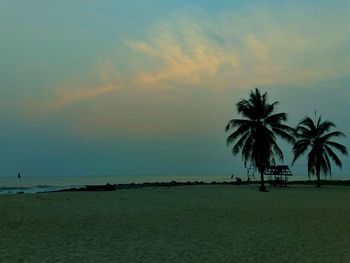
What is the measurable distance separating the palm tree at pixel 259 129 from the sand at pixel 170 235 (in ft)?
52.3

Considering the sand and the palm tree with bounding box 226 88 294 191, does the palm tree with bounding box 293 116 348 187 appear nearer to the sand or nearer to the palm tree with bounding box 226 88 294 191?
the palm tree with bounding box 226 88 294 191

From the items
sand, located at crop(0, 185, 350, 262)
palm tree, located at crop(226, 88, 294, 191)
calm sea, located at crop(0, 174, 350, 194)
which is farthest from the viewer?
calm sea, located at crop(0, 174, 350, 194)

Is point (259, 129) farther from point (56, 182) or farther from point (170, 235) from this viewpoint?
point (56, 182)

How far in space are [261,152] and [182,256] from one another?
26.1m

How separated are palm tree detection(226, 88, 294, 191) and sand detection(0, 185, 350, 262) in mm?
15941

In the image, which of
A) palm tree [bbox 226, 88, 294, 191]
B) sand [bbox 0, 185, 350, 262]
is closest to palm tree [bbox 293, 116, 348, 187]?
palm tree [bbox 226, 88, 294, 191]

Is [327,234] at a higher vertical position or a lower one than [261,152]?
lower

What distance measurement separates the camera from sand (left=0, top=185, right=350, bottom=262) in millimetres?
9305

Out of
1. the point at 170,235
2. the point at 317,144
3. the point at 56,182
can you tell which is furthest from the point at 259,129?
the point at 56,182

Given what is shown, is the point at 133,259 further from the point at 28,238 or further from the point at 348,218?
the point at 348,218

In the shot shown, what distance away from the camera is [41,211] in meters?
16.9

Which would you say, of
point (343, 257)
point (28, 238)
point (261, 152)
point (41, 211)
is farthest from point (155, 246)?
point (261, 152)

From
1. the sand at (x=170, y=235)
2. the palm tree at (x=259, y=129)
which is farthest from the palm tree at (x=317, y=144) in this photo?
the sand at (x=170, y=235)

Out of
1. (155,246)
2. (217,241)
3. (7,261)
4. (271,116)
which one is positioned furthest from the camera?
(271,116)
